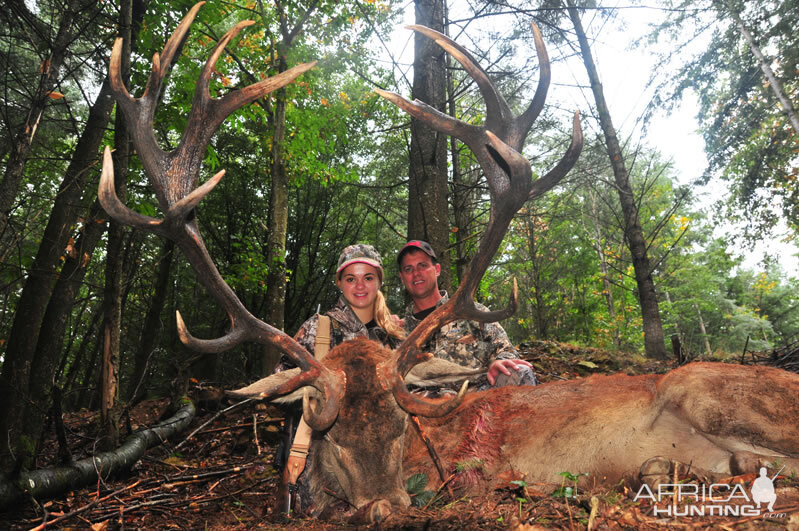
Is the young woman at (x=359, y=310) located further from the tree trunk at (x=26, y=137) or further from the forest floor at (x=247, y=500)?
the tree trunk at (x=26, y=137)

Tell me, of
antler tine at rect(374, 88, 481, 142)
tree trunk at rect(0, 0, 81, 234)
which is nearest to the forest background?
tree trunk at rect(0, 0, 81, 234)

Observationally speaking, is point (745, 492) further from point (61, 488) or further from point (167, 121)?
point (167, 121)

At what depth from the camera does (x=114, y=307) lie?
18.2 feet

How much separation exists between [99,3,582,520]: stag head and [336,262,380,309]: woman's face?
44.4 inches

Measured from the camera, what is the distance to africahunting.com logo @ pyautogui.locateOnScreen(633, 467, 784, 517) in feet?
7.61

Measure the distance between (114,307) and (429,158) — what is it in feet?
15.5

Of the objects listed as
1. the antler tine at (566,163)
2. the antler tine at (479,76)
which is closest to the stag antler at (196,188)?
the antler tine at (479,76)

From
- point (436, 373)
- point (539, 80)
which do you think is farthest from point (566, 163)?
point (436, 373)

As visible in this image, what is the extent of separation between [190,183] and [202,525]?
2.86 m

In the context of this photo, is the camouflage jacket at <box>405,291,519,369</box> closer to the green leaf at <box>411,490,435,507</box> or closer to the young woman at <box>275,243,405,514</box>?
the young woman at <box>275,243,405,514</box>

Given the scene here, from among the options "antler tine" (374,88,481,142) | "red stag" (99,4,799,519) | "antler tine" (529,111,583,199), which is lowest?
"red stag" (99,4,799,519)

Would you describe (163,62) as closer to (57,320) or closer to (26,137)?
(26,137)

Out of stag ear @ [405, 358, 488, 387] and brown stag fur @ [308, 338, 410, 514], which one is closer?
brown stag fur @ [308, 338, 410, 514]

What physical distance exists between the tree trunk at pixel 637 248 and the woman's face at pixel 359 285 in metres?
7.96
